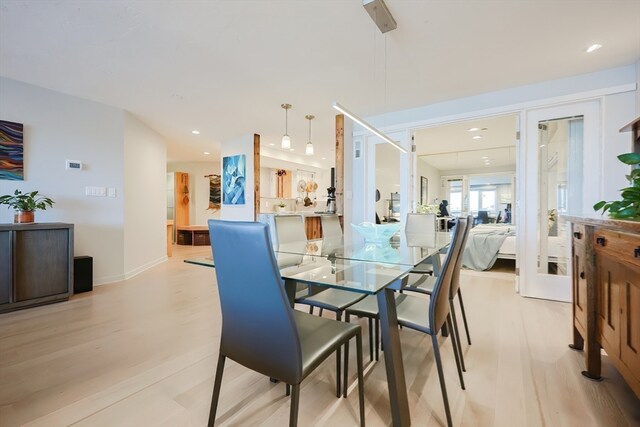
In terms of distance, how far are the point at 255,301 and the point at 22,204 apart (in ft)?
11.6

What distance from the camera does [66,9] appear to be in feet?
6.58

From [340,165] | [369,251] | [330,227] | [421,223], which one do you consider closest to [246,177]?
[340,165]

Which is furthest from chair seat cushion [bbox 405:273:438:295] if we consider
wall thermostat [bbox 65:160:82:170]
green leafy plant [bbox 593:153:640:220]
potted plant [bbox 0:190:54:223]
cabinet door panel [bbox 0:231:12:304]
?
wall thermostat [bbox 65:160:82:170]

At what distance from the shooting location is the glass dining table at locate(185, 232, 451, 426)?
1217 millimetres

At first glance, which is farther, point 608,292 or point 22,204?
point 22,204

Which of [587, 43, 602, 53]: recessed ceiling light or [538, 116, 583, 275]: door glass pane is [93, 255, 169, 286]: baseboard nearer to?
[538, 116, 583, 275]: door glass pane

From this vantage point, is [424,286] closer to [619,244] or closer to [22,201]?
[619,244]

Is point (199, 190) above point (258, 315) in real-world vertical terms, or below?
above

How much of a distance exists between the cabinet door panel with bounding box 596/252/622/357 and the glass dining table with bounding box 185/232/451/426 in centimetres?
86

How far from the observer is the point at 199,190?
8.34 m

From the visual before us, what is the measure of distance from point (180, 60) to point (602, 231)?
3.48 metres

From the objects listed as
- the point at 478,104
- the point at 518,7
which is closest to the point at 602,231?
the point at 518,7

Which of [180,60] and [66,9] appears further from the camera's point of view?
[180,60]

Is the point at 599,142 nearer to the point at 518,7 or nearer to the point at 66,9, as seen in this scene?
the point at 518,7
